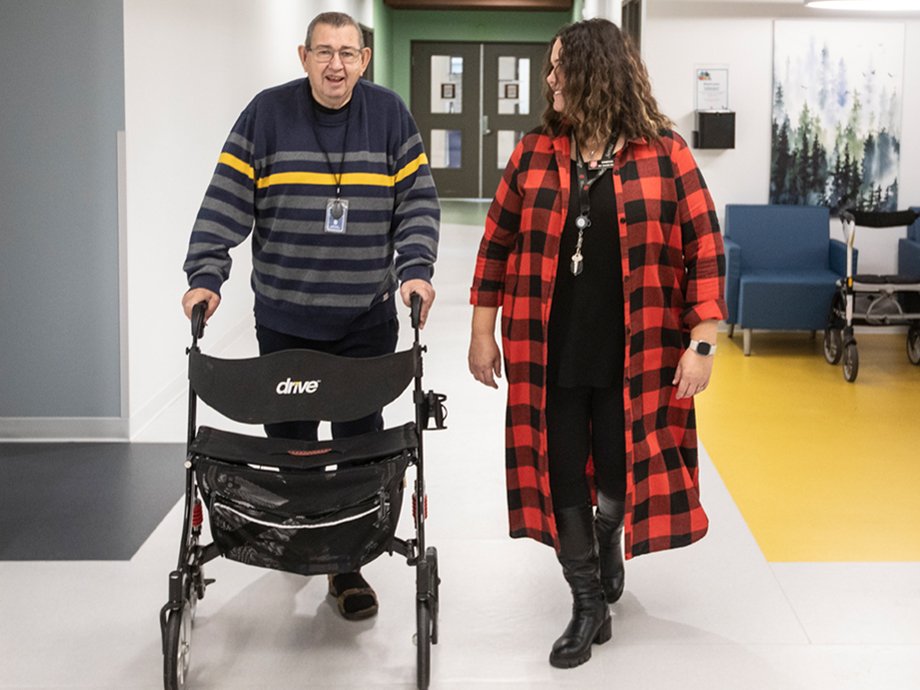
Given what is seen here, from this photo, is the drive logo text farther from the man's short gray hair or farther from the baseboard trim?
the baseboard trim

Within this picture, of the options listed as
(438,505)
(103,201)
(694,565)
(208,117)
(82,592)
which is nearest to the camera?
(82,592)

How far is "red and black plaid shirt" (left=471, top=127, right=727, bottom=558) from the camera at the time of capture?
224cm

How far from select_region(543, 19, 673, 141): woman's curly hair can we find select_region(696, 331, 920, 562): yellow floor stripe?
1.55 meters

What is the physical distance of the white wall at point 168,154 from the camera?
4320mm

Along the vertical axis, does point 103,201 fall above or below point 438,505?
above

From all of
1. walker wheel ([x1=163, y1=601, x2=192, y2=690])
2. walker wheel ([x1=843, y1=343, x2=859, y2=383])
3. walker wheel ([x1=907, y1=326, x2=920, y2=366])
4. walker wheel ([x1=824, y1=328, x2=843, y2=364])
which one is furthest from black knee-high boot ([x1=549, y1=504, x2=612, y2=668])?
walker wheel ([x1=907, y1=326, x2=920, y2=366])

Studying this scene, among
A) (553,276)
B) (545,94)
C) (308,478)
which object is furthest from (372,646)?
(545,94)

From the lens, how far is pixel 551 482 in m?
2.41

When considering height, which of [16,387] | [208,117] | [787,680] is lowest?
[787,680]

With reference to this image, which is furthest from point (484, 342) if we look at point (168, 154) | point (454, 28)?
point (454, 28)

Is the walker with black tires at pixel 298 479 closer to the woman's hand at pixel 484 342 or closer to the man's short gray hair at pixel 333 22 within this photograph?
the woman's hand at pixel 484 342

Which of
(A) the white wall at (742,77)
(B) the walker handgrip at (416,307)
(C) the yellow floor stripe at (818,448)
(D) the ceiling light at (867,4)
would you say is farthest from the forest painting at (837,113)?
(B) the walker handgrip at (416,307)

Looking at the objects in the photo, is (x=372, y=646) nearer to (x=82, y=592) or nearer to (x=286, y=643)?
(x=286, y=643)

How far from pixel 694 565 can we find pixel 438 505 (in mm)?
934
